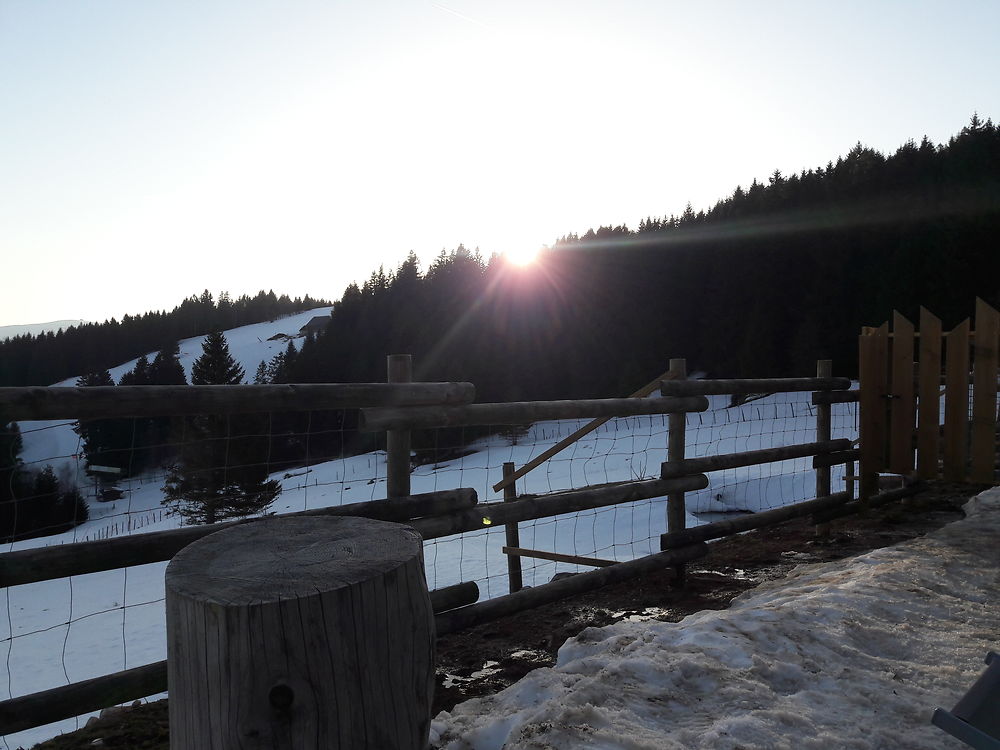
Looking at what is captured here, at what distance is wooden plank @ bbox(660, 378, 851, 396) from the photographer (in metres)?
4.84

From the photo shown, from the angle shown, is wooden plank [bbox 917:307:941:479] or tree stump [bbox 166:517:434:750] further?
wooden plank [bbox 917:307:941:479]

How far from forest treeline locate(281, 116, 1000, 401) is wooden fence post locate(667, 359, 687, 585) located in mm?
31750

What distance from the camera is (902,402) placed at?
6570mm

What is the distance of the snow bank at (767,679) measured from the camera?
7.07ft

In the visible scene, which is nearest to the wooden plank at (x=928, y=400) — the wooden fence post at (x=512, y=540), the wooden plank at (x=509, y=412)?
the wooden plank at (x=509, y=412)

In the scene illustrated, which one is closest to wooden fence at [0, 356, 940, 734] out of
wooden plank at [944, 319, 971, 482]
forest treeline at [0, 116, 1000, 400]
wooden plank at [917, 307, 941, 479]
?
wooden plank at [917, 307, 941, 479]

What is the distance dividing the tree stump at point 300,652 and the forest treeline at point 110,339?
81245 mm

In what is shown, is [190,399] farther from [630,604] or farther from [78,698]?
[630,604]

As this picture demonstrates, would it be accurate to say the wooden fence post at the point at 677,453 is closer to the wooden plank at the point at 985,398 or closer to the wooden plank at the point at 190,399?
the wooden plank at the point at 190,399

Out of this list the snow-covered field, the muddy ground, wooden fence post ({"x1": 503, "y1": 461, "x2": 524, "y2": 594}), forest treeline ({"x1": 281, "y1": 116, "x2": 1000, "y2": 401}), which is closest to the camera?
the muddy ground

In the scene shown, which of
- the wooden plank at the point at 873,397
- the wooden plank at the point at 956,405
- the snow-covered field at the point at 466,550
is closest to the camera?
the wooden plank at the point at 956,405

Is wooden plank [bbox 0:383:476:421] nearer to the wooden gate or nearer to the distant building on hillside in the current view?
the wooden gate

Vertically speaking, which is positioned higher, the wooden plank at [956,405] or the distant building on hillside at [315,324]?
the distant building on hillside at [315,324]

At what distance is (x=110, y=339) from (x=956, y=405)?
99.1 m
